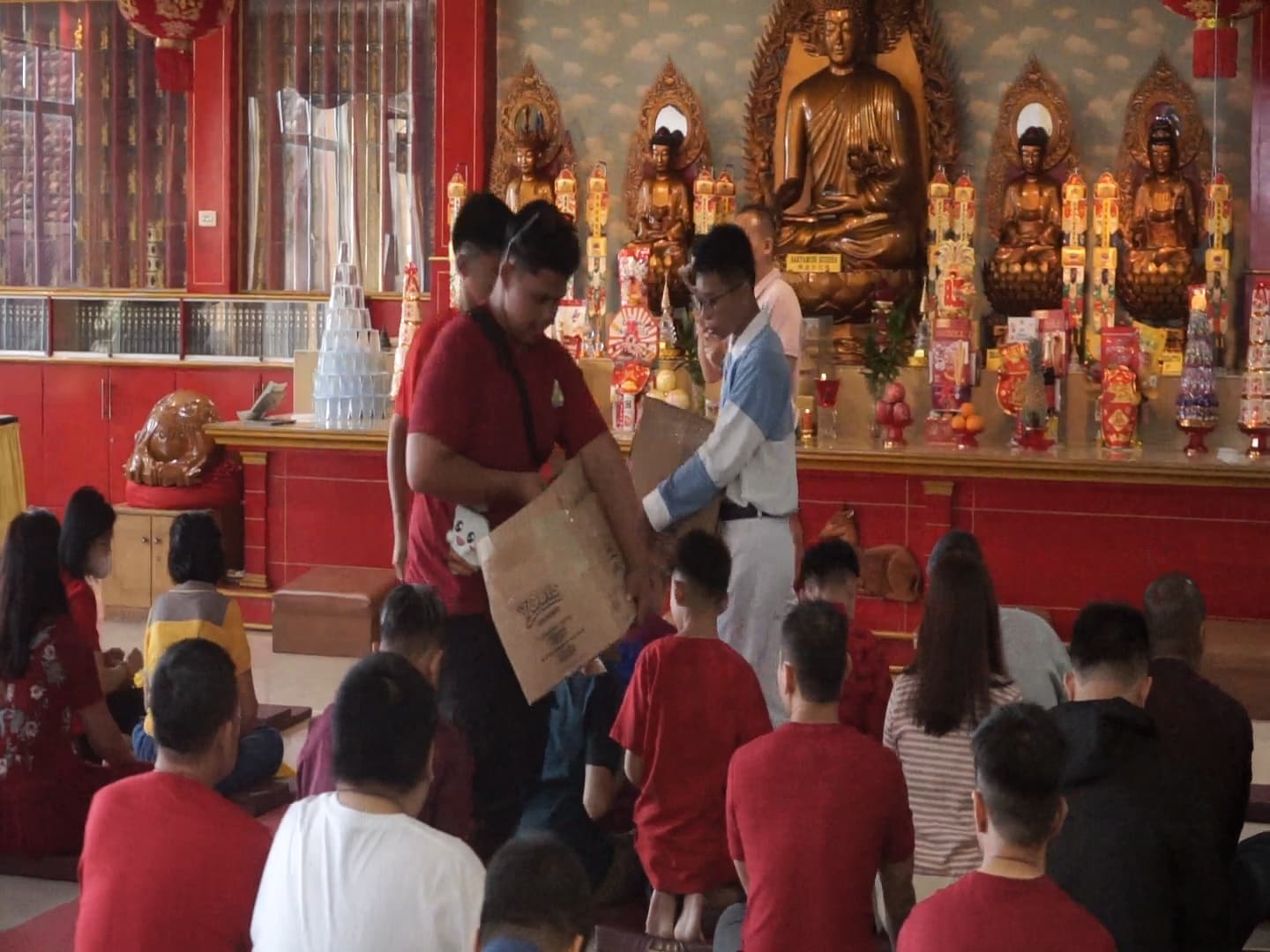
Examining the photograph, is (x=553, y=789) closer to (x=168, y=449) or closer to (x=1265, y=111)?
(x=168, y=449)

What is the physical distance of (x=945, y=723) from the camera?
2.92 m

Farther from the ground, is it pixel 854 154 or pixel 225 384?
pixel 854 154

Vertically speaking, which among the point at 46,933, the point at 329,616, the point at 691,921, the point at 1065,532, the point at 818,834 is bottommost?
the point at 46,933

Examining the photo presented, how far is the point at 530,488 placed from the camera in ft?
9.37

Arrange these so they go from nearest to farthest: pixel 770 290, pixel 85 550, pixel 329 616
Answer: pixel 85 550 → pixel 770 290 → pixel 329 616

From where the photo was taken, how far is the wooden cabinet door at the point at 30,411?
30.8 ft

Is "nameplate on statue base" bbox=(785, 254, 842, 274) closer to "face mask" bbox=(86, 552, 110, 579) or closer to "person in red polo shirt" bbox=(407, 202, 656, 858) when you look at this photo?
"face mask" bbox=(86, 552, 110, 579)

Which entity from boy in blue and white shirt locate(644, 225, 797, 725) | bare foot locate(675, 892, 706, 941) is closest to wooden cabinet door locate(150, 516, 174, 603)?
boy in blue and white shirt locate(644, 225, 797, 725)

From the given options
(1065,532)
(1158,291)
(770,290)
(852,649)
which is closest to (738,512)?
(852,649)

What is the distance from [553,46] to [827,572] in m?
5.94

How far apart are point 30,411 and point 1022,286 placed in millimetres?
5385

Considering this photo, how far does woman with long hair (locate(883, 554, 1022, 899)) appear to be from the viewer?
2.94 m

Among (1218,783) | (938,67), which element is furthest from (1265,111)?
(1218,783)

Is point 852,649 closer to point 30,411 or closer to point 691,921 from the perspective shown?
point 691,921
